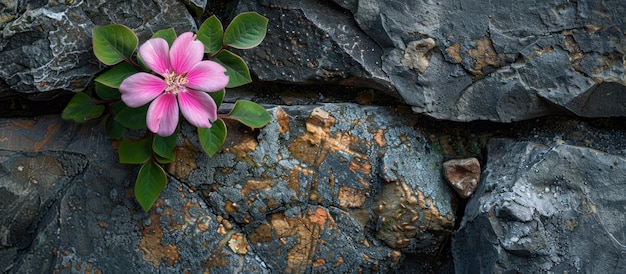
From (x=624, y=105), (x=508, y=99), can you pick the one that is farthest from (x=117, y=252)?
(x=624, y=105)

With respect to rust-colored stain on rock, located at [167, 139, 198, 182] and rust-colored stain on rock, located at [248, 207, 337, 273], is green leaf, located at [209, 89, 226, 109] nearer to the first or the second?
rust-colored stain on rock, located at [167, 139, 198, 182]

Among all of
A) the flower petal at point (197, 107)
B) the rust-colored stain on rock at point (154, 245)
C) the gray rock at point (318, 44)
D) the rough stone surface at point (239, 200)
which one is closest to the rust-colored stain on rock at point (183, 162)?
the rough stone surface at point (239, 200)

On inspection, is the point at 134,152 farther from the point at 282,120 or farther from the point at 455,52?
the point at 455,52

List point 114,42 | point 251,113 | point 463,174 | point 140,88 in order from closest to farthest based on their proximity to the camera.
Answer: point 140,88 < point 114,42 < point 251,113 < point 463,174

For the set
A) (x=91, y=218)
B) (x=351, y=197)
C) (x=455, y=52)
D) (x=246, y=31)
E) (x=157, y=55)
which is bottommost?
(x=91, y=218)

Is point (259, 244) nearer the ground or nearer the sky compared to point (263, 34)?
nearer the ground

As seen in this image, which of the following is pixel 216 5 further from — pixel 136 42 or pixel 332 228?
pixel 332 228

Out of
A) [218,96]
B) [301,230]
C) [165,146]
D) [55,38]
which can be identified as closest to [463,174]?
[301,230]
